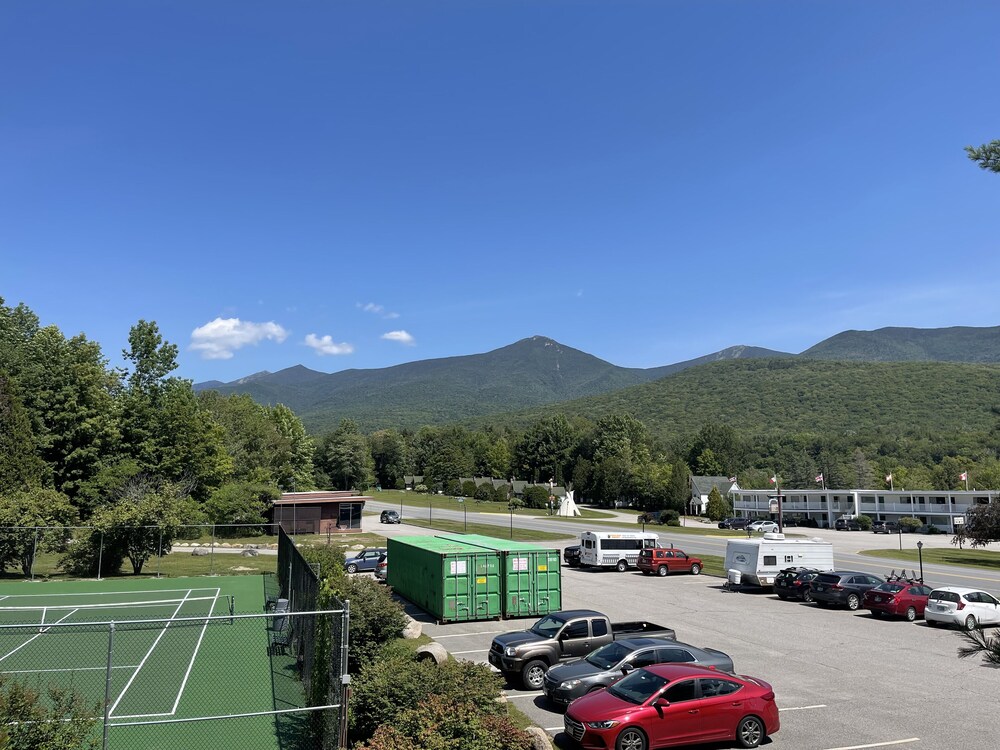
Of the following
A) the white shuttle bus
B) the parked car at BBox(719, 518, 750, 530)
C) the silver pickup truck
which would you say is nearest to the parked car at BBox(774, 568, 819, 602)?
the white shuttle bus

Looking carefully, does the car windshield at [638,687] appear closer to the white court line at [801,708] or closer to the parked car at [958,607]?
the white court line at [801,708]

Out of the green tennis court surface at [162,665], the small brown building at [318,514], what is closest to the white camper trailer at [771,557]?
the green tennis court surface at [162,665]

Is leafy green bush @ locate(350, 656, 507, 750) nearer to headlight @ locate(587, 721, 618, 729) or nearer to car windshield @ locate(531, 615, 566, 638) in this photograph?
headlight @ locate(587, 721, 618, 729)

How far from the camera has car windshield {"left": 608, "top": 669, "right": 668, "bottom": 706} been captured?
11.9 metres

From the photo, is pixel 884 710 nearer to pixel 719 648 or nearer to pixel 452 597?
pixel 719 648

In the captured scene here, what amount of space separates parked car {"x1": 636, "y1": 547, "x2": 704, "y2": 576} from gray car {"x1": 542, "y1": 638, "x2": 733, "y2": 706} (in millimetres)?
24305

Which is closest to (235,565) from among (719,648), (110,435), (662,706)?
(110,435)

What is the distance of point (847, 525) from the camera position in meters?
86.2

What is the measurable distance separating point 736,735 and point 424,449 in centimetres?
14269

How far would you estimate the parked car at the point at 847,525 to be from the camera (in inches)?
3378

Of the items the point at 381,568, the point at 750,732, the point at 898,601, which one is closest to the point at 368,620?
the point at 750,732

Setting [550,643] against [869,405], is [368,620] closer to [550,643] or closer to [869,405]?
[550,643]

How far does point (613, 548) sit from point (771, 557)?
32.9 ft

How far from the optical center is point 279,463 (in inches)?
3268
